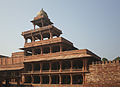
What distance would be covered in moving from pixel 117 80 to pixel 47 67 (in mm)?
20177

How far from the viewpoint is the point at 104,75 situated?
28.2 metres

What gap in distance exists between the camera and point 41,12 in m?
45.0

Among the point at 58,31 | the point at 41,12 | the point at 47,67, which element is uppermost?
the point at 41,12

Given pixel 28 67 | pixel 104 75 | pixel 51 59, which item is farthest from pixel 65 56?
pixel 28 67

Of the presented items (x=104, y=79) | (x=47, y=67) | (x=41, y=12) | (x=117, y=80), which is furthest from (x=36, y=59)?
(x=117, y=80)

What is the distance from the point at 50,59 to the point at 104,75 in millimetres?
13508

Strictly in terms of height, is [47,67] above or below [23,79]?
above

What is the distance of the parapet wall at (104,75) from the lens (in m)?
26.9

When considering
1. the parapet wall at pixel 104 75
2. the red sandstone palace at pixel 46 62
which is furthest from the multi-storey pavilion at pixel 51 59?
the parapet wall at pixel 104 75

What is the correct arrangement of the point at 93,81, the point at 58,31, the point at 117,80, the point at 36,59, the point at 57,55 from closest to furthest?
the point at 117,80
the point at 93,81
the point at 57,55
the point at 36,59
the point at 58,31

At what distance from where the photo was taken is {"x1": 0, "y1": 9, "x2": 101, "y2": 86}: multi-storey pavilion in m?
33.4

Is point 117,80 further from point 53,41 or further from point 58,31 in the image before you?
point 58,31

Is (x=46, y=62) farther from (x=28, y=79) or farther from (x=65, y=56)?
(x=28, y=79)

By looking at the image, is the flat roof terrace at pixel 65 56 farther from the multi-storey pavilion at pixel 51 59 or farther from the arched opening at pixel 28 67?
Result: the arched opening at pixel 28 67
